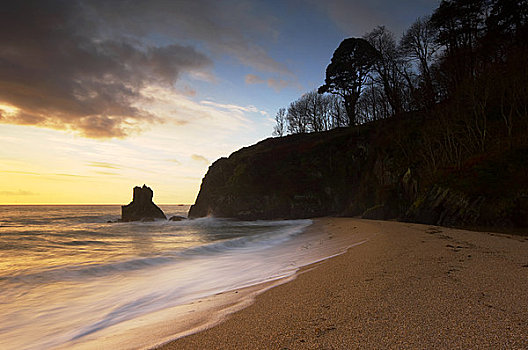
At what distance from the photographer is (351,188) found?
101 ft

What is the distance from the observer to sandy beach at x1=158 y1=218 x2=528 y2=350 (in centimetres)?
200

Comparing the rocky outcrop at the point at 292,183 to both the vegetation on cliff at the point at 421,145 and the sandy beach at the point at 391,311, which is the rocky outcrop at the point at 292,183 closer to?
the vegetation on cliff at the point at 421,145

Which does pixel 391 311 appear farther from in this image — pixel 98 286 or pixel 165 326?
pixel 98 286

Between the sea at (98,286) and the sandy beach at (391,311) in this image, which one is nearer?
the sandy beach at (391,311)

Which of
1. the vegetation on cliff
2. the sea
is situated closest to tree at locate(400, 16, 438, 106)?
the vegetation on cliff

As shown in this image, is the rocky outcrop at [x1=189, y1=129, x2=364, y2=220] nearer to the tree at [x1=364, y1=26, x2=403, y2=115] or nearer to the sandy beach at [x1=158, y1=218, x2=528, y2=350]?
the tree at [x1=364, y1=26, x2=403, y2=115]

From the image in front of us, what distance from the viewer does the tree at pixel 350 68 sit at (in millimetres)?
35188

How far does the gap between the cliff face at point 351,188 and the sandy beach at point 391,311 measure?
23.9 ft

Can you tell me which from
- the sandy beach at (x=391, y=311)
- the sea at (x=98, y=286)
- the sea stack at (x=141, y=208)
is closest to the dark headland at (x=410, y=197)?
the sandy beach at (x=391, y=311)

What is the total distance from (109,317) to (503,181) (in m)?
13.1

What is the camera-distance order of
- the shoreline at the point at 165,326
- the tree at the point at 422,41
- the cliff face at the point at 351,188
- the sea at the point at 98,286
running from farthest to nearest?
the tree at the point at 422,41 < the cliff face at the point at 351,188 < the sea at the point at 98,286 < the shoreline at the point at 165,326

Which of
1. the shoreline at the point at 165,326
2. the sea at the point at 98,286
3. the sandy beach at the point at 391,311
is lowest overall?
the sea at the point at 98,286

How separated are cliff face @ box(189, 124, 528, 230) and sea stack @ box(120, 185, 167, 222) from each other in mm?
7018

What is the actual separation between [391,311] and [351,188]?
29.5m
